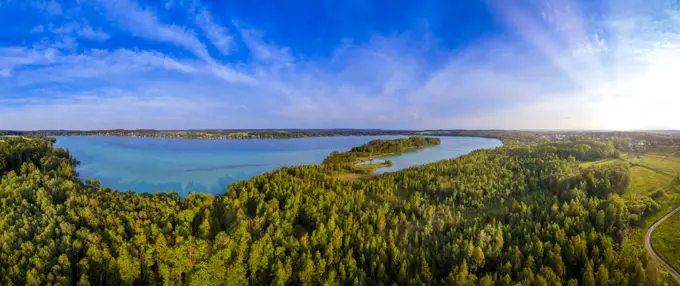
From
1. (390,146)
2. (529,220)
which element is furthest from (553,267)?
(390,146)

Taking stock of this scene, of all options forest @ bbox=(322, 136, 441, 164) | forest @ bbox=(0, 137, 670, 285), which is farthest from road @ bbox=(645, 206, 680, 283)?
forest @ bbox=(322, 136, 441, 164)

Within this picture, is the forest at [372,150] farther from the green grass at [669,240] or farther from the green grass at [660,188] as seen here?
the green grass at [669,240]

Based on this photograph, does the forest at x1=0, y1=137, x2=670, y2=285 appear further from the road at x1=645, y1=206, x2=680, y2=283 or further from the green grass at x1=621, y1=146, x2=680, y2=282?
the green grass at x1=621, y1=146, x2=680, y2=282

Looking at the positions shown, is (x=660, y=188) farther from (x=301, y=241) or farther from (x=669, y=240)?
(x=301, y=241)

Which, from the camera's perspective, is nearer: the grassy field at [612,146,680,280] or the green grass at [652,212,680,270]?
the green grass at [652,212,680,270]

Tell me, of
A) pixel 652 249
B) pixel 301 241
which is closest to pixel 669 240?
pixel 652 249

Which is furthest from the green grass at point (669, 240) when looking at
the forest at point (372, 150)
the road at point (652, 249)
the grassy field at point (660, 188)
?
the forest at point (372, 150)

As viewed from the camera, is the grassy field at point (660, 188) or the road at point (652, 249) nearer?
the road at point (652, 249)
